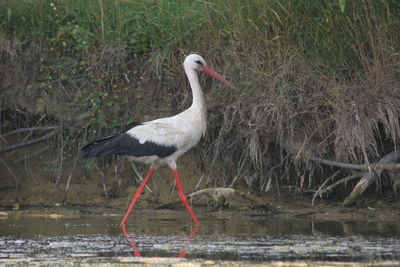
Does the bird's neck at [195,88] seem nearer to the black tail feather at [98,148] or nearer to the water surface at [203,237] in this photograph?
the black tail feather at [98,148]

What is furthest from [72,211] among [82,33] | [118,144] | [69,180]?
[82,33]

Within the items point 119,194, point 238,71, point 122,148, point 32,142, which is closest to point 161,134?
point 122,148

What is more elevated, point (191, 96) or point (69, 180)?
point (191, 96)

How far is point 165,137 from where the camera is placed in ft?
27.7

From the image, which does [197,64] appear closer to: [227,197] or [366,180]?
[227,197]

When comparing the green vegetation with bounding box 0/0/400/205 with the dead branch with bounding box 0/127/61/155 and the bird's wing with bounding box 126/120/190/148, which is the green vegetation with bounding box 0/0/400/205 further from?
the bird's wing with bounding box 126/120/190/148

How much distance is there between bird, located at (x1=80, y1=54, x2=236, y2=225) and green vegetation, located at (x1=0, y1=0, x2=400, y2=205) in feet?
1.34

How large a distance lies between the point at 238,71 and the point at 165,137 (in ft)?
3.51

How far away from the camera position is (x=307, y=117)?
8625 millimetres

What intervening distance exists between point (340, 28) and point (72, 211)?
3087 millimetres

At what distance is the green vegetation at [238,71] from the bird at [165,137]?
41 cm

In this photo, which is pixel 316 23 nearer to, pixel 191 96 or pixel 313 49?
pixel 313 49

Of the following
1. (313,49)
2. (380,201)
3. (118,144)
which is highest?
(313,49)

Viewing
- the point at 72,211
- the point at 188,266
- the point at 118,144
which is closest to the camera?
the point at 188,266
